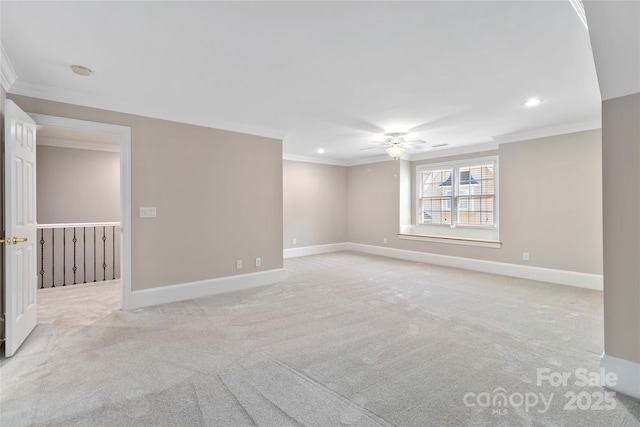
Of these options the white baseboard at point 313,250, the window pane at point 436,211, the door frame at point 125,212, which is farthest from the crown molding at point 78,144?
the window pane at point 436,211

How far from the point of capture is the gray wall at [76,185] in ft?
17.5

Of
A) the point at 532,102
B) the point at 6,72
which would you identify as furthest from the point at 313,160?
the point at 6,72

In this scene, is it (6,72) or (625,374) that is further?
(6,72)

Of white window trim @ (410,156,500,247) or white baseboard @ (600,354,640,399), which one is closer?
white baseboard @ (600,354,640,399)

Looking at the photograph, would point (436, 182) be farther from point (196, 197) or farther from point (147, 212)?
point (147, 212)

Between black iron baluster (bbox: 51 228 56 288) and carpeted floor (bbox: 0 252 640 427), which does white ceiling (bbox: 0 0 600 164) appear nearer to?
carpeted floor (bbox: 0 252 640 427)

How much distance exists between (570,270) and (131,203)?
6.50 m

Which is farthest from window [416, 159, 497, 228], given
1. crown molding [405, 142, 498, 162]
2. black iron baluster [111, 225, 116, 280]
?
black iron baluster [111, 225, 116, 280]

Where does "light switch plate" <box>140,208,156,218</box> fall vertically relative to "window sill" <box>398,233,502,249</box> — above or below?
above

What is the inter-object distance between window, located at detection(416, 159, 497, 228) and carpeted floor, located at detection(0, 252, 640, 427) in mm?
2399

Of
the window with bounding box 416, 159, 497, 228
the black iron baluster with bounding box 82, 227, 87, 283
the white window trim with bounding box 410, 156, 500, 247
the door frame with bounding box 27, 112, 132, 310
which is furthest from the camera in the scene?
the window with bounding box 416, 159, 497, 228

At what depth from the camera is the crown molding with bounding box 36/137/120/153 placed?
528 cm

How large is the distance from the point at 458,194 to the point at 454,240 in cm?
110

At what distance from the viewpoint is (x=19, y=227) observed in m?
2.74
